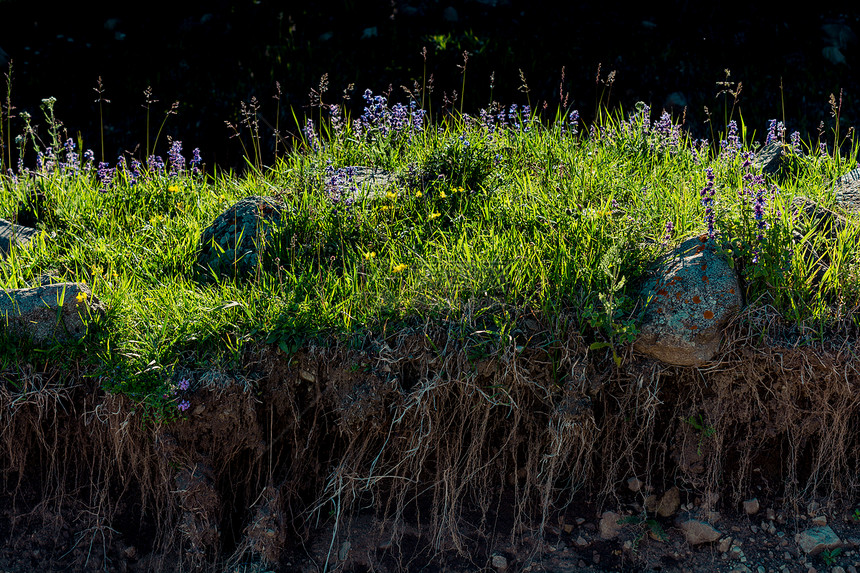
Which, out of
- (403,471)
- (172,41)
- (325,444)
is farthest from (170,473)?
(172,41)

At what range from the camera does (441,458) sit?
323cm

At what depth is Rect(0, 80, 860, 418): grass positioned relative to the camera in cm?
314

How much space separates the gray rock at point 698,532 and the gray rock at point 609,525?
27 centimetres

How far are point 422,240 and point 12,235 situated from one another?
208 cm

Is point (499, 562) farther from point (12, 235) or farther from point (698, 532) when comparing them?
point (12, 235)

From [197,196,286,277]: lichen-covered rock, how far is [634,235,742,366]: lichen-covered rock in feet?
5.72

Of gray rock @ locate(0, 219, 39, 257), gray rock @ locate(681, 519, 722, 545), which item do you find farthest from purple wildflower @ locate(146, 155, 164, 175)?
gray rock @ locate(681, 519, 722, 545)

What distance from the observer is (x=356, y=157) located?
14.7 feet

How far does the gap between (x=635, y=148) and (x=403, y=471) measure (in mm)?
2250

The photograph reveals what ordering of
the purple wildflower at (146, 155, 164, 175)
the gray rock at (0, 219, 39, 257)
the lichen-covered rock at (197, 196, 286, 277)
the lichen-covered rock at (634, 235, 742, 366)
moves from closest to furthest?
1. the lichen-covered rock at (634, 235, 742, 366)
2. the lichen-covered rock at (197, 196, 286, 277)
3. the gray rock at (0, 219, 39, 257)
4. the purple wildflower at (146, 155, 164, 175)

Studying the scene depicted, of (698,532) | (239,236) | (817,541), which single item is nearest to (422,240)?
(239,236)

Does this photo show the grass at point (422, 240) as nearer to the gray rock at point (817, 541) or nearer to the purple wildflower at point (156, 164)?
the purple wildflower at point (156, 164)

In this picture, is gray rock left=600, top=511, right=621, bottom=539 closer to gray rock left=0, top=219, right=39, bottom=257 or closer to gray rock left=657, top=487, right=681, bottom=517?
gray rock left=657, top=487, right=681, bottom=517

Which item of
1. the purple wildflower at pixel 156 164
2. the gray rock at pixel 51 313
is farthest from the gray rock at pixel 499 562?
the purple wildflower at pixel 156 164
